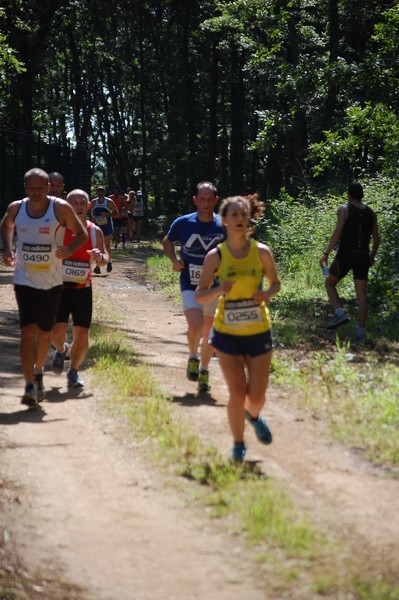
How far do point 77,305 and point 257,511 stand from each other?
4.98 metres

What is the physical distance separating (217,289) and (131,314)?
10.1m

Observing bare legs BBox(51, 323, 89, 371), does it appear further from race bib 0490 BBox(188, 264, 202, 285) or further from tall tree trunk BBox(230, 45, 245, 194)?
tall tree trunk BBox(230, 45, 245, 194)

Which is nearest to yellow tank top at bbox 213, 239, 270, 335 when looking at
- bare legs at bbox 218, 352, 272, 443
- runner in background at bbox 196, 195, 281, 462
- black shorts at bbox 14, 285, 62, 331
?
runner in background at bbox 196, 195, 281, 462

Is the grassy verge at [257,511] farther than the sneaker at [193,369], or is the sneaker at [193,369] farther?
the sneaker at [193,369]

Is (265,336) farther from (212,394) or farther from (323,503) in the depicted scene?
(212,394)

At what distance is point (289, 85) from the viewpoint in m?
21.0

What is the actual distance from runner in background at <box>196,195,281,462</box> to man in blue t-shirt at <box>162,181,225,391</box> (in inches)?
107

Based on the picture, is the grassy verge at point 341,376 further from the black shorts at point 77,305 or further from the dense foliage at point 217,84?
the dense foliage at point 217,84

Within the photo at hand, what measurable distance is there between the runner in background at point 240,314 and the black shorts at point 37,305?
7.62 ft

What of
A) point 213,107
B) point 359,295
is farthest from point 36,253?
point 213,107

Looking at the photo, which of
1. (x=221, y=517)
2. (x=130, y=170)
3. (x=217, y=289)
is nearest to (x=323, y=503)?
(x=221, y=517)

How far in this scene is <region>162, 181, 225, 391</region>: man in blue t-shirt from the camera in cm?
1047

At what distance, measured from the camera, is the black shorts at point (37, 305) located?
9.60 metres

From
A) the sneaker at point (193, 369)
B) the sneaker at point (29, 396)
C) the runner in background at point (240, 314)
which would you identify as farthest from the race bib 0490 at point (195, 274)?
→ the runner in background at point (240, 314)
